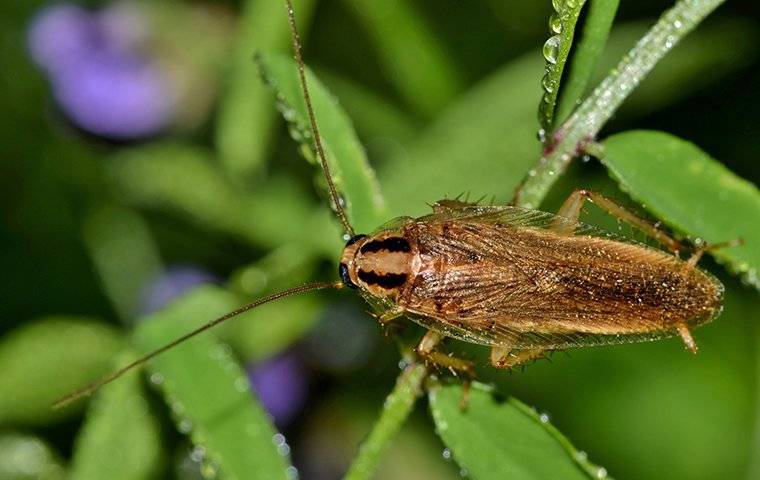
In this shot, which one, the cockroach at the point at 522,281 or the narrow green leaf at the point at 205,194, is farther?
the narrow green leaf at the point at 205,194

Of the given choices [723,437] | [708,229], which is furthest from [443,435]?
[723,437]

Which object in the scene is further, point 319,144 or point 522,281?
point 522,281

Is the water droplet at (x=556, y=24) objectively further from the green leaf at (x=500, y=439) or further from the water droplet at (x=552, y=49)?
the green leaf at (x=500, y=439)

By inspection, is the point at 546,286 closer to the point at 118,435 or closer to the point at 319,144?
the point at 319,144

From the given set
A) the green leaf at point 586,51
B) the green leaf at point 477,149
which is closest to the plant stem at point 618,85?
the green leaf at point 586,51

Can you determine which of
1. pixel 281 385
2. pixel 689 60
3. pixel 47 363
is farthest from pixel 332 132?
pixel 689 60

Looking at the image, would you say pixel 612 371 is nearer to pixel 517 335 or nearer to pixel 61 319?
pixel 517 335
